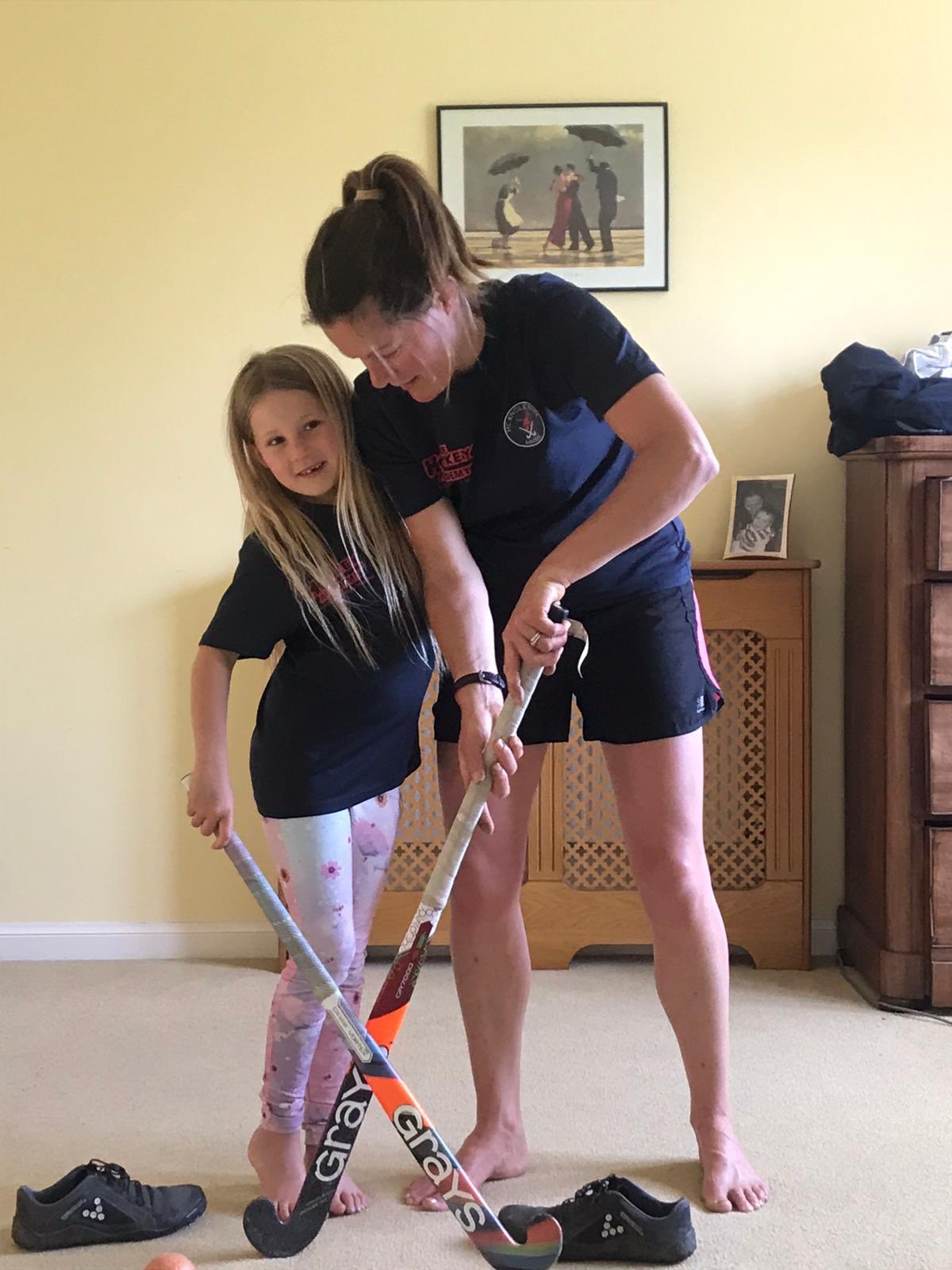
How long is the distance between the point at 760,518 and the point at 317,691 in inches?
52.2

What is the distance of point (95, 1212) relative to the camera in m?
1.46

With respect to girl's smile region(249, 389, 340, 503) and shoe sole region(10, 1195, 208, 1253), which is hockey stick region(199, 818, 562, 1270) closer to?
shoe sole region(10, 1195, 208, 1253)

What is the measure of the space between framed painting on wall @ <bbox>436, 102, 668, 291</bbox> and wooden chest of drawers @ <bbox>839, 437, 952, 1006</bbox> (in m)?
0.68

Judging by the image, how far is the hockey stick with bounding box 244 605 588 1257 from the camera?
4.41 feet

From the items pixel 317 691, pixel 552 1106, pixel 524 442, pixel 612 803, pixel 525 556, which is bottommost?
pixel 552 1106

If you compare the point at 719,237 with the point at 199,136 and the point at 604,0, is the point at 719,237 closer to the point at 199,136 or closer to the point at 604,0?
the point at 604,0

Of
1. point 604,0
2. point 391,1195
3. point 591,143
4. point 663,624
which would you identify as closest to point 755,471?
point 591,143

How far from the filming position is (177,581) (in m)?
2.61

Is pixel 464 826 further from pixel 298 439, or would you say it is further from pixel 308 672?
pixel 298 439

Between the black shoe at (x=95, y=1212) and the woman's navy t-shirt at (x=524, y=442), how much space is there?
841mm

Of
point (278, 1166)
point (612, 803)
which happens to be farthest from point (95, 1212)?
point (612, 803)

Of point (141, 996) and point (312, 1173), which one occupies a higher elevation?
point (312, 1173)

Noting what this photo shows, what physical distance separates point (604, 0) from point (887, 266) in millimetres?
799

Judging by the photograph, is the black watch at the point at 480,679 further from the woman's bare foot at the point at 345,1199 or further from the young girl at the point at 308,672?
the woman's bare foot at the point at 345,1199
